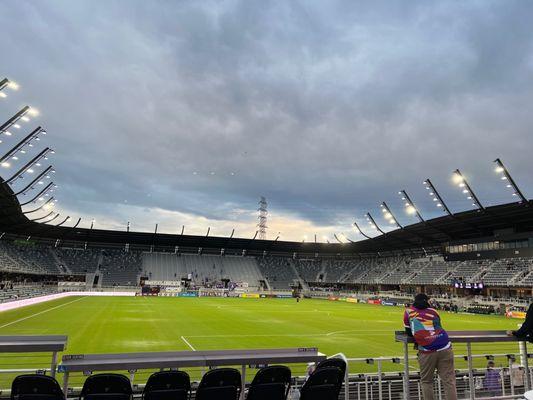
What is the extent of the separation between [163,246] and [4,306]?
58.4m

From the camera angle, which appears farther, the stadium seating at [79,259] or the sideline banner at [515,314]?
the stadium seating at [79,259]

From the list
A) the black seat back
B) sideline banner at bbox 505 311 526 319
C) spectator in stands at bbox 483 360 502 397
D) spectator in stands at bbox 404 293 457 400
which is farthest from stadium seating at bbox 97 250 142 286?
the black seat back

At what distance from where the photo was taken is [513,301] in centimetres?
5025

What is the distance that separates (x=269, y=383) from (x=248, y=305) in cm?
5286

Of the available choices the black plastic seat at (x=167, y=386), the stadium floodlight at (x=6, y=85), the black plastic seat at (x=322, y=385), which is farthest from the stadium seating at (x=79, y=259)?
the black plastic seat at (x=322, y=385)

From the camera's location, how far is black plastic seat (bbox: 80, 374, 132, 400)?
15.7 feet

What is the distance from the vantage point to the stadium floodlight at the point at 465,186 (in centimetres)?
5234

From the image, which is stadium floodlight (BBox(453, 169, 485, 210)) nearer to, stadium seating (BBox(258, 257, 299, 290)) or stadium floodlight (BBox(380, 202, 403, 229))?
stadium floodlight (BBox(380, 202, 403, 229))

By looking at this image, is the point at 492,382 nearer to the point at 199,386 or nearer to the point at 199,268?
the point at 199,386

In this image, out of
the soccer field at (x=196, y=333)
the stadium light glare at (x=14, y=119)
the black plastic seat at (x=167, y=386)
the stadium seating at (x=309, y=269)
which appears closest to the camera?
the black plastic seat at (x=167, y=386)

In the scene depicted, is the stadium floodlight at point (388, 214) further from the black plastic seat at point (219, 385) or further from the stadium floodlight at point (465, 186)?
the black plastic seat at point (219, 385)

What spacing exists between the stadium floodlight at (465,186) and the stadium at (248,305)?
285mm

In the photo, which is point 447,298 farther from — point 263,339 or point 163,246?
point 163,246

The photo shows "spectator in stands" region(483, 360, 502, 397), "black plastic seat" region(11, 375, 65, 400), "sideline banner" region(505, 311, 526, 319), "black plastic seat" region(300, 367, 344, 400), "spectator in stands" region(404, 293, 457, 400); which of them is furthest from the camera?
"sideline banner" region(505, 311, 526, 319)
